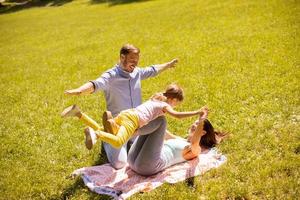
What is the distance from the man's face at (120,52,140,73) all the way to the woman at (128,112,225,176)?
1.51 meters

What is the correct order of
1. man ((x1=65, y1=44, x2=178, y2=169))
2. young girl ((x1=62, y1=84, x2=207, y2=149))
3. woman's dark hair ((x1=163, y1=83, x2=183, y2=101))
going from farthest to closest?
man ((x1=65, y1=44, x2=178, y2=169)) → woman's dark hair ((x1=163, y1=83, x2=183, y2=101)) → young girl ((x1=62, y1=84, x2=207, y2=149))

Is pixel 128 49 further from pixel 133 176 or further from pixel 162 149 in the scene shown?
pixel 133 176

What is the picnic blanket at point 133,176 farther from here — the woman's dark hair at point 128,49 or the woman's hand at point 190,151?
the woman's dark hair at point 128,49

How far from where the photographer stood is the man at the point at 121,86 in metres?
7.84

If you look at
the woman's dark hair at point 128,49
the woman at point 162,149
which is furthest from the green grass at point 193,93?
the woman's dark hair at point 128,49

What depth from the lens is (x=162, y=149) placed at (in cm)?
758

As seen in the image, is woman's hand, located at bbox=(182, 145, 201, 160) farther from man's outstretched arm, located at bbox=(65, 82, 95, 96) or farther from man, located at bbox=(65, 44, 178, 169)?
man's outstretched arm, located at bbox=(65, 82, 95, 96)

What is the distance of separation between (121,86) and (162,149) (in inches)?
65.2

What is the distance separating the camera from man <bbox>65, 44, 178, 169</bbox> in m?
7.84

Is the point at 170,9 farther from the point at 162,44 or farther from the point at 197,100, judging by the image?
the point at 197,100

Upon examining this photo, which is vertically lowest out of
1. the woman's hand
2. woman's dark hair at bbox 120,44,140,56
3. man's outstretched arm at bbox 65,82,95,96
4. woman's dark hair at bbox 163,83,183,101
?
the woman's hand

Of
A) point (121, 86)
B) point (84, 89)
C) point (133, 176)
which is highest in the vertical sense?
point (84, 89)

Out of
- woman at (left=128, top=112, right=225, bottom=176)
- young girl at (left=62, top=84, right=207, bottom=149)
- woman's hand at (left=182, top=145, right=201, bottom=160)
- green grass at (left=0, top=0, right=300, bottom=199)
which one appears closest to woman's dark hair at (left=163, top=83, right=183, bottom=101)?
young girl at (left=62, top=84, right=207, bottom=149)

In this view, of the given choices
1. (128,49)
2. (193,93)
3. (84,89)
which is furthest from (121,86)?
(193,93)
